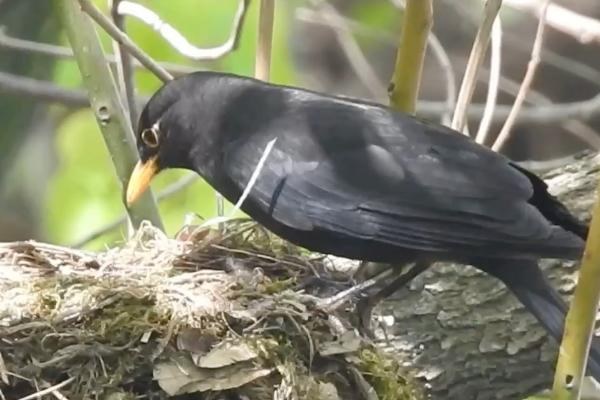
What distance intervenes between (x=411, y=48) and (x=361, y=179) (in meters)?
0.42

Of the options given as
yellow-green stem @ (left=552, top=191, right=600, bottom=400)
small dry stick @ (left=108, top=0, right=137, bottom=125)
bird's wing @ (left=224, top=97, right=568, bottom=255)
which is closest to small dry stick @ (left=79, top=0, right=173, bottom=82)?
small dry stick @ (left=108, top=0, right=137, bottom=125)

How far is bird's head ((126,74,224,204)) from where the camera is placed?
384 cm

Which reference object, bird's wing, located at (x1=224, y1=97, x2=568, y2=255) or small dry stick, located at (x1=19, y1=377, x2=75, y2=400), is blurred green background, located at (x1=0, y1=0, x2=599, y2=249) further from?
Answer: small dry stick, located at (x1=19, y1=377, x2=75, y2=400)

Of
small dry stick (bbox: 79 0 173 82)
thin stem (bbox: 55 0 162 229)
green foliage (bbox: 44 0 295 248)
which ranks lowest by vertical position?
green foliage (bbox: 44 0 295 248)

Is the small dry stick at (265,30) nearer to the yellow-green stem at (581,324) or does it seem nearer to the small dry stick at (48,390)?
the small dry stick at (48,390)

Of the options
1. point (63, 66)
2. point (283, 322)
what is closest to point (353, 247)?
point (283, 322)

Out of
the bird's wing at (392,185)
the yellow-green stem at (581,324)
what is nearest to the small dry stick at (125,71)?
the bird's wing at (392,185)

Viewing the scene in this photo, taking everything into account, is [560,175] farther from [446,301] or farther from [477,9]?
[477,9]

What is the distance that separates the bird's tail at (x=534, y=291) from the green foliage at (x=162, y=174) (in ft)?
5.56

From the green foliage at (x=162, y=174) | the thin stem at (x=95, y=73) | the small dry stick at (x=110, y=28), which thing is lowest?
the green foliage at (x=162, y=174)

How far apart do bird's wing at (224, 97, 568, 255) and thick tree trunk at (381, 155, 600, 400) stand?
24cm

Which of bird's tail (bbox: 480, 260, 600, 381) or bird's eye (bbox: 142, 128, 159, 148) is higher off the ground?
bird's eye (bbox: 142, 128, 159, 148)

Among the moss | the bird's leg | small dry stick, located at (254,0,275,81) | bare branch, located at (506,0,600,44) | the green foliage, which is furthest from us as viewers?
the green foliage

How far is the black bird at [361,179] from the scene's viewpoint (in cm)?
321
